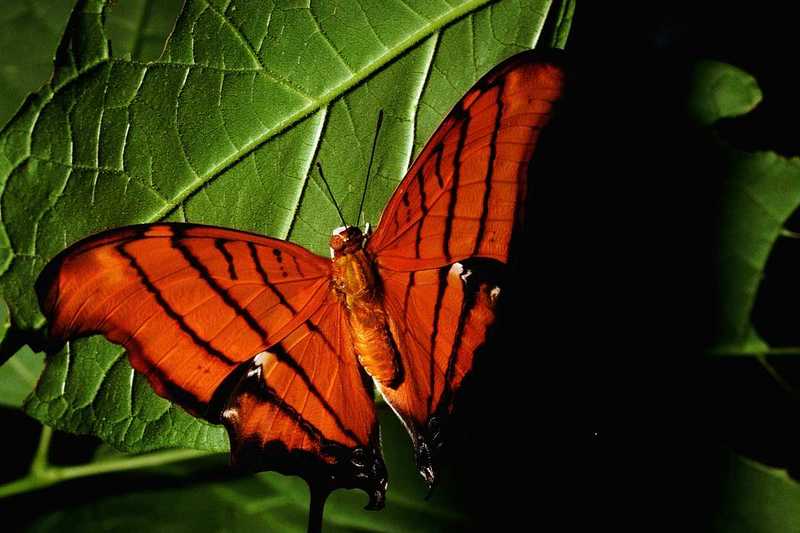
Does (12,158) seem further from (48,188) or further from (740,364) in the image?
(740,364)

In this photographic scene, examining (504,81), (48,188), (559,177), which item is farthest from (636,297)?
(48,188)

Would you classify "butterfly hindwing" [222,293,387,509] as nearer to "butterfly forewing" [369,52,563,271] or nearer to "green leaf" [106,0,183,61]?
"butterfly forewing" [369,52,563,271]

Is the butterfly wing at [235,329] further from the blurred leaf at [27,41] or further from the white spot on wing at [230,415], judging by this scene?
the blurred leaf at [27,41]

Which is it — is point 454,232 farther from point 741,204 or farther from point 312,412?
point 741,204

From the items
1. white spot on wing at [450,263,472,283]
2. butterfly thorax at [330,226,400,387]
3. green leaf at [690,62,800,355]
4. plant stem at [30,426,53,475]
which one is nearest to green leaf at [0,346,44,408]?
plant stem at [30,426,53,475]

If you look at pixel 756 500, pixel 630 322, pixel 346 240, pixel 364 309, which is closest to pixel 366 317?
pixel 364 309

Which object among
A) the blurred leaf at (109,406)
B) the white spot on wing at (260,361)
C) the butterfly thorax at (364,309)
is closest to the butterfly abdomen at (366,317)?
the butterfly thorax at (364,309)

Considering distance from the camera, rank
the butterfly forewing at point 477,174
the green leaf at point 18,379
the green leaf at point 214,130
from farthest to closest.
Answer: the green leaf at point 18,379, the green leaf at point 214,130, the butterfly forewing at point 477,174

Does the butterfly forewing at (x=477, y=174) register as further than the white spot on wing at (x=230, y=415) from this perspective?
No
